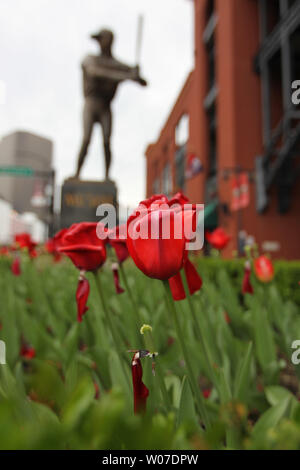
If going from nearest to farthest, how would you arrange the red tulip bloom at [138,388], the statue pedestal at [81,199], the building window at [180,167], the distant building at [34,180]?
the red tulip bloom at [138,388]
the statue pedestal at [81,199]
the distant building at [34,180]
the building window at [180,167]

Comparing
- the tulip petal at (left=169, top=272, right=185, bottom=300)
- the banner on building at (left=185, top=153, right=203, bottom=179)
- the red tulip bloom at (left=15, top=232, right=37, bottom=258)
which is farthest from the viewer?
the banner on building at (left=185, top=153, right=203, bottom=179)

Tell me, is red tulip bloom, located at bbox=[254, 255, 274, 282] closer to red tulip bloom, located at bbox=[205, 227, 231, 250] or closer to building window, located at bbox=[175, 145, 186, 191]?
red tulip bloom, located at bbox=[205, 227, 231, 250]

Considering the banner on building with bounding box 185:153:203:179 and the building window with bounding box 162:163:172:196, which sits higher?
the building window with bounding box 162:163:172:196

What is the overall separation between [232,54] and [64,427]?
12204mm

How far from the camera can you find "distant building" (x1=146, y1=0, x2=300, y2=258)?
29.1ft

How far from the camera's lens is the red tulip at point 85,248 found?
24.2 inches

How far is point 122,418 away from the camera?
0.17m

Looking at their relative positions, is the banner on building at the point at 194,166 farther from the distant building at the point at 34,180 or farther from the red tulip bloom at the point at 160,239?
the red tulip bloom at the point at 160,239

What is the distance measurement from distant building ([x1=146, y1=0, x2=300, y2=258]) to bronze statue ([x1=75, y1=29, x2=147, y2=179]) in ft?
14.9

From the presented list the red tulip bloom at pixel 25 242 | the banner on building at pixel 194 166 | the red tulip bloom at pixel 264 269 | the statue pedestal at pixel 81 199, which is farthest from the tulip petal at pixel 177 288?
the banner on building at pixel 194 166

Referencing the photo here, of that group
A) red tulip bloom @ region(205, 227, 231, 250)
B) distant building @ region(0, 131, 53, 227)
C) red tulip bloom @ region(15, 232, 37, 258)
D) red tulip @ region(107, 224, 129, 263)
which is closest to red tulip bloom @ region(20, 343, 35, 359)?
red tulip @ region(107, 224, 129, 263)

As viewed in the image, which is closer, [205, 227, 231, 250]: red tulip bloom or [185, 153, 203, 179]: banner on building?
[205, 227, 231, 250]: red tulip bloom

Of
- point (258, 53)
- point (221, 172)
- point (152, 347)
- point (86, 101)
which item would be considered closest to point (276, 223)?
point (221, 172)

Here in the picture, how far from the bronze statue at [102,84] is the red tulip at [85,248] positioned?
4.14 m
